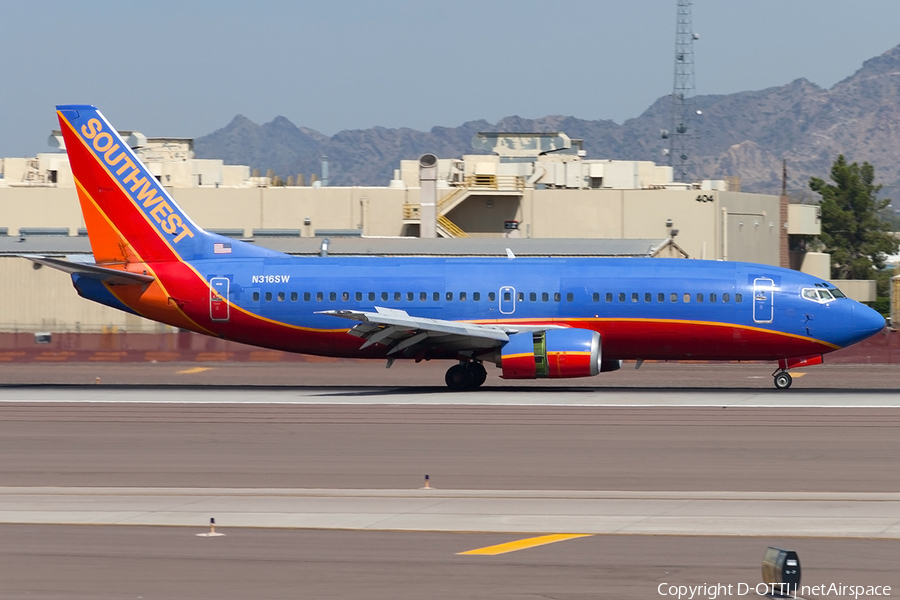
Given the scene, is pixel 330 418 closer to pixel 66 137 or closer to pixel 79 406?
pixel 79 406

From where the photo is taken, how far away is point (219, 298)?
3781 cm

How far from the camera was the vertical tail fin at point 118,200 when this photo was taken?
38.2 metres

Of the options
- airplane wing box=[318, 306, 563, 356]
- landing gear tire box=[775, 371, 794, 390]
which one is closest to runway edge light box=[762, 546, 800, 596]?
airplane wing box=[318, 306, 563, 356]

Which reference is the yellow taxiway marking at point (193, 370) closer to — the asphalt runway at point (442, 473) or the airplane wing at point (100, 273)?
the asphalt runway at point (442, 473)

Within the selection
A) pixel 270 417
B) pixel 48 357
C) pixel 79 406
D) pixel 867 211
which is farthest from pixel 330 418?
pixel 867 211

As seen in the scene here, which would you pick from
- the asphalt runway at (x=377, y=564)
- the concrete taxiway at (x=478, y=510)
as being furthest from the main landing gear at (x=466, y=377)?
the asphalt runway at (x=377, y=564)

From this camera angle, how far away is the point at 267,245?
194ft

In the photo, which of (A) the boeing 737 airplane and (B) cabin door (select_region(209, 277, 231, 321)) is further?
(B) cabin door (select_region(209, 277, 231, 321))

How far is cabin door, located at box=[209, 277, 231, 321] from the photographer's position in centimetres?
3781

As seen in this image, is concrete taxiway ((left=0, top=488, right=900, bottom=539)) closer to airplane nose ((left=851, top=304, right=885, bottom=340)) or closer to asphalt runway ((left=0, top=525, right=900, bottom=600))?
asphalt runway ((left=0, top=525, right=900, bottom=600))

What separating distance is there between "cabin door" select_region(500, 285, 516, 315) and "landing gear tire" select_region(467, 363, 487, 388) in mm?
2041

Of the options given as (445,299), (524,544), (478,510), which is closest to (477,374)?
(445,299)

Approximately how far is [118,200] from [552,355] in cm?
1477

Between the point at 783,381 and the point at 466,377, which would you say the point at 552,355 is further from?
the point at 783,381
